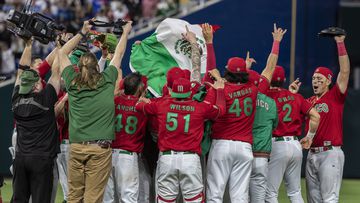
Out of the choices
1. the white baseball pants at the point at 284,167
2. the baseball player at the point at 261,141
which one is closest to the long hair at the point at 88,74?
the baseball player at the point at 261,141

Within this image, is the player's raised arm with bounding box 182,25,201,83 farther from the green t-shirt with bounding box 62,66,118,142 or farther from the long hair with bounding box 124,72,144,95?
the green t-shirt with bounding box 62,66,118,142

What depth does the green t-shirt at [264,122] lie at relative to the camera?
35.0 ft

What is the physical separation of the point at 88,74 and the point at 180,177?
157 cm

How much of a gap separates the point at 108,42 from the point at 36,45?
890cm

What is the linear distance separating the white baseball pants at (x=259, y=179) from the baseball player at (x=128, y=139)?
145 cm

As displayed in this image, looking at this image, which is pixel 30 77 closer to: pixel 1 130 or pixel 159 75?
pixel 159 75

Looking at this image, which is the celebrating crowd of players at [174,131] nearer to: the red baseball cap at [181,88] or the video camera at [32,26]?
the red baseball cap at [181,88]

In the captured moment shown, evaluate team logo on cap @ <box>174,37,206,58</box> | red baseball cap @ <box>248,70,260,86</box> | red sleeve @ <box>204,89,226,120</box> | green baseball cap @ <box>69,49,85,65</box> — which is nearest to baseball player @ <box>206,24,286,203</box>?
red sleeve @ <box>204,89,226,120</box>

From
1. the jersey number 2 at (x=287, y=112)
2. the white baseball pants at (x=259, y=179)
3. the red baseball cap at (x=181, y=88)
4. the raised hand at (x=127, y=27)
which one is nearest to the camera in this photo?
the red baseball cap at (x=181, y=88)

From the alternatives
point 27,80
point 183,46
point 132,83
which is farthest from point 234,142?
point 27,80

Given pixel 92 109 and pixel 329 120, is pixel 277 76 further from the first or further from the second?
pixel 92 109

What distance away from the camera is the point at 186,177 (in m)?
9.84

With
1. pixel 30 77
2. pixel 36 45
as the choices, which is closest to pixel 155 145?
pixel 30 77

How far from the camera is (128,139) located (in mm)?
10344
